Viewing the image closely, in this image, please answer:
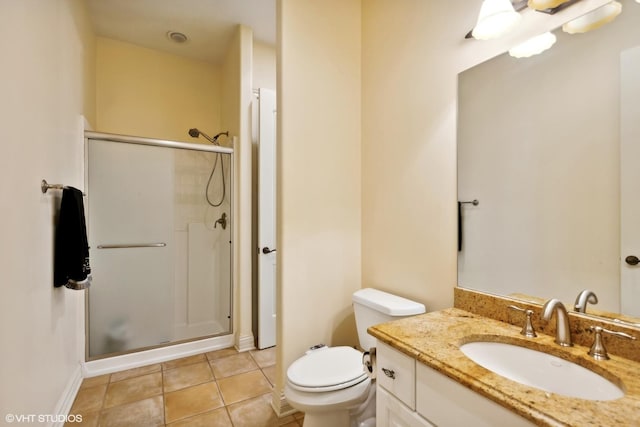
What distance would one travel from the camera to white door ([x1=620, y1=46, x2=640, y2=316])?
890mm

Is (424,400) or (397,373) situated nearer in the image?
(424,400)

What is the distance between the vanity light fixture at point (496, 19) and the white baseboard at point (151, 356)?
2.83 metres

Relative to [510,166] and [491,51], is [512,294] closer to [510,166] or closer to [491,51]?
[510,166]

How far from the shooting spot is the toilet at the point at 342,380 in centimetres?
133

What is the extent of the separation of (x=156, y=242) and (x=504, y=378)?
2726mm

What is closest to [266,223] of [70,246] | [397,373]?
[70,246]

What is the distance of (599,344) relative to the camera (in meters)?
0.88

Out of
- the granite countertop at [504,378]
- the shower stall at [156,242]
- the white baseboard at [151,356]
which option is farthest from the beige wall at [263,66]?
the granite countertop at [504,378]

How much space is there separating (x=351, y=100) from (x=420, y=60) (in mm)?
529

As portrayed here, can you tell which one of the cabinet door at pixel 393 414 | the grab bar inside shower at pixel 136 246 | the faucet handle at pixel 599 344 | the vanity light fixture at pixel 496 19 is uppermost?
the vanity light fixture at pixel 496 19

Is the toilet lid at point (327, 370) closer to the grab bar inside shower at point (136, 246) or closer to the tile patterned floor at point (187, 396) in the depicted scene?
the tile patterned floor at point (187, 396)

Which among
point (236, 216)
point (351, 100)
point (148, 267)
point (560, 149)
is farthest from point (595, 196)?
point (148, 267)

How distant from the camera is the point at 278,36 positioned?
1.79 meters

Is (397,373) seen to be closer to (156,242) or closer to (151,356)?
(151,356)
